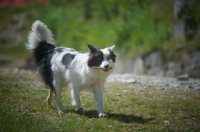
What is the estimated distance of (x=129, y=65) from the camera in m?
18.7

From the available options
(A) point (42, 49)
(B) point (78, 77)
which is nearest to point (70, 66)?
(B) point (78, 77)

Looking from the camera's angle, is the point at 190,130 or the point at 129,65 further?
the point at 129,65

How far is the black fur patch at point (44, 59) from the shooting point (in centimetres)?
965

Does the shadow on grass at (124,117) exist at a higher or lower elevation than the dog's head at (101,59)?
lower

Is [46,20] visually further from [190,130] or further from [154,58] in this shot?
[190,130]

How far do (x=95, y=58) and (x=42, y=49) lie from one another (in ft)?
7.29

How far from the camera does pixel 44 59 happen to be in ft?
32.6

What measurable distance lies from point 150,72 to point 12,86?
24.6 feet

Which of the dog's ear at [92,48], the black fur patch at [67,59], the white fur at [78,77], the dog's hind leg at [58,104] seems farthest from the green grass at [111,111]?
the dog's ear at [92,48]

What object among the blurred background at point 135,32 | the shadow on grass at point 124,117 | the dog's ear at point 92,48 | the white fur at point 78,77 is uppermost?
the blurred background at point 135,32

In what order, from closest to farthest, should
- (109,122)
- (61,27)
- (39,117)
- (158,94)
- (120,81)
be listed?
(109,122) < (39,117) < (158,94) < (120,81) < (61,27)

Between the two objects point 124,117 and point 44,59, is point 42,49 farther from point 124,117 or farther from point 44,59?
point 124,117

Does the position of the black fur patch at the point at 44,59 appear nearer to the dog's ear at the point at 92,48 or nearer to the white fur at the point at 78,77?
the white fur at the point at 78,77

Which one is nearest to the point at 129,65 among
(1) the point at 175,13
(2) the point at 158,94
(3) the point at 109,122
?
(1) the point at 175,13
